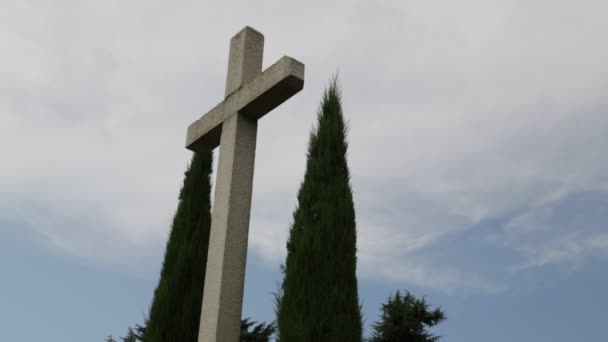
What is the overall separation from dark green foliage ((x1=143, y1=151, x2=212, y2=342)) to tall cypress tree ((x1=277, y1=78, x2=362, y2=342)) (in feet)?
6.72

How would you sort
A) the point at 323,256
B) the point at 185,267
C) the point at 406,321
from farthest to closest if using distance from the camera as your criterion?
the point at 406,321
the point at 185,267
the point at 323,256

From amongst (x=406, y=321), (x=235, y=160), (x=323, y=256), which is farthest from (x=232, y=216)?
(x=406, y=321)

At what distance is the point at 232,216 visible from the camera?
557cm

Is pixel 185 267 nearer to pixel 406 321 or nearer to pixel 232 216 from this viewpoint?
pixel 232 216

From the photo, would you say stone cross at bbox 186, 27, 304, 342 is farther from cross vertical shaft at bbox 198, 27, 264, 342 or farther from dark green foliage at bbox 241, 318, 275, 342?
Result: dark green foliage at bbox 241, 318, 275, 342

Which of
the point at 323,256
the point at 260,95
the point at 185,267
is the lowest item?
the point at 323,256

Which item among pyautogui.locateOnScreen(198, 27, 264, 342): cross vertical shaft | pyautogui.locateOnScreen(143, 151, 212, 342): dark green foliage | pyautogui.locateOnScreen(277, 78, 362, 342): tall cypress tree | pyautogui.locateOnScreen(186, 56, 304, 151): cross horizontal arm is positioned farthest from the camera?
pyautogui.locateOnScreen(143, 151, 212, 342): dark green foliage

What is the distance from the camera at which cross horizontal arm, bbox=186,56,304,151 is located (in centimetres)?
568

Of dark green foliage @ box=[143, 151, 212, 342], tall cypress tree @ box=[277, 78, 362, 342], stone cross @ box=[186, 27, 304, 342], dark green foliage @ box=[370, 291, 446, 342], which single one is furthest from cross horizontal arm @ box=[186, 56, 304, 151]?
dark green foliage @ box=[370, 291, 446, 342]

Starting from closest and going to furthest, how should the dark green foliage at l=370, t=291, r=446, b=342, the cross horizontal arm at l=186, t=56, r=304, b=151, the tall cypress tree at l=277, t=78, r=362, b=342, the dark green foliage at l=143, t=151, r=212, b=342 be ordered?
the tall cypress tree at l=277, t=78, r=362, b=342, the cross horizontal arm at l=186, t=56, r=304, b=151, the dark green foliage at l=143, t=151, r=212, b=342, the dark green foliage at l=370, t=291, r=446, b=342

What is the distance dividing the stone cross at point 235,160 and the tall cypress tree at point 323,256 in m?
0.49

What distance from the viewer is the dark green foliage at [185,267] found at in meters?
7.34

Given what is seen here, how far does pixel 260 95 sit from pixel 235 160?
605 mm

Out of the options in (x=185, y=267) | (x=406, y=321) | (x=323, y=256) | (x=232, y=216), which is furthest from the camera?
(x=406, y=321)
